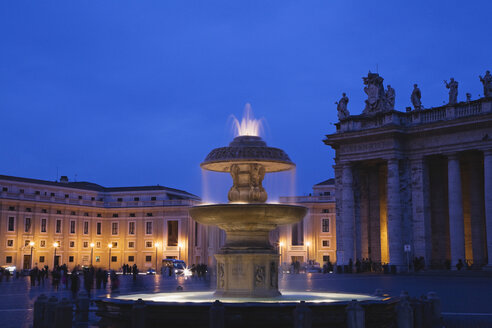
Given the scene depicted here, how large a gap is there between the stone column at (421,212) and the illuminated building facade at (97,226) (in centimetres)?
4907

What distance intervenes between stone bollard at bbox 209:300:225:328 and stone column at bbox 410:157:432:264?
1319 inches

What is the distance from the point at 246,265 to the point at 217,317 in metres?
3.95

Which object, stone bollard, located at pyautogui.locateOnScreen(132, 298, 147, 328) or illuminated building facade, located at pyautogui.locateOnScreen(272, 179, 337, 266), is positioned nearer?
stone bollard, located at pyautogui.locateOnScreen(132, 298, 147, 328)

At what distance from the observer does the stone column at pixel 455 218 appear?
4194 centimetres

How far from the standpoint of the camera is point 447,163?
152 ft

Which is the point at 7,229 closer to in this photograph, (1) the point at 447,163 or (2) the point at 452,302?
(1) the point at 447,163

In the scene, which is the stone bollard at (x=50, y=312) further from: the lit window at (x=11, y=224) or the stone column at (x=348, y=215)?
the lit window at (x=11, y=224)

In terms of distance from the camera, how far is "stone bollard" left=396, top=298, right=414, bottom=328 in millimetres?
13570

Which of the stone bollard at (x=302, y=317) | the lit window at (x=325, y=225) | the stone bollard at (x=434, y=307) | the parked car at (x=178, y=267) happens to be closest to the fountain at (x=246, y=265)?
the stone bollard at (x=302, y=317)

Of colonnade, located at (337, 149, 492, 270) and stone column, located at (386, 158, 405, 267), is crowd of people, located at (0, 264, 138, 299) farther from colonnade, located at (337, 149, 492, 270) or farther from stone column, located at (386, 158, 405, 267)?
stone column, located at (386, 158, 405, 267)

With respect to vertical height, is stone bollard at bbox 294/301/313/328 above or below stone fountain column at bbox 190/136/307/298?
below

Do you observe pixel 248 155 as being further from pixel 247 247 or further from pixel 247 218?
pixel 247 247

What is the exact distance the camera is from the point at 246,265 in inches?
640

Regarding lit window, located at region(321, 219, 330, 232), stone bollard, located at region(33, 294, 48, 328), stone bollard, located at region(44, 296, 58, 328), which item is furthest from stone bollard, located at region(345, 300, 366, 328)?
lit window, located at region(321, 219, 330, 232)
